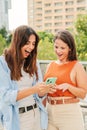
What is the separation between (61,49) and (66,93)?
0.22 meters

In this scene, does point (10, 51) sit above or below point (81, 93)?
above

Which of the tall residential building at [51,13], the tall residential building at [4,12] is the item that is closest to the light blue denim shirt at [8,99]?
the tall residential building at [4,12]

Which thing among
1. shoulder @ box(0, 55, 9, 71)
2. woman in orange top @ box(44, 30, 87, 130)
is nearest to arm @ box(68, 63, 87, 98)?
woman in orange top @ box(44, 30, 87, 130)

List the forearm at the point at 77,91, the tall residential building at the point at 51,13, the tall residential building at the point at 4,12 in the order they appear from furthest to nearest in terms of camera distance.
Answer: the tall residential building at the point at 51,13 < the tall residential building at the point at 4,12 < the forearm at the point at 77,91

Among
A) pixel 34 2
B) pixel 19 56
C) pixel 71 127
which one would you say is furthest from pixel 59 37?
pixel 34 2

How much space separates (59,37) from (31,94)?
1.10 feet

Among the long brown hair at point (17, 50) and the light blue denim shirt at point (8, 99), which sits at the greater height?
the long brown hair at point (17, 50)

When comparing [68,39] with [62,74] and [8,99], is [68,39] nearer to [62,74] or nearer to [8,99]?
[62,74]

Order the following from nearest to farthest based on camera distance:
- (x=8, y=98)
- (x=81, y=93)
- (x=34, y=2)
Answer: (x=8, y=98) < (x=81, y=93) < (x=34, y=2)

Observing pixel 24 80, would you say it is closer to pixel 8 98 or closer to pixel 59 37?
pixel 8 98

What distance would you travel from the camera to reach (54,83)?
1.53 m

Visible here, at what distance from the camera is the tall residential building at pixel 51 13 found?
150 feet

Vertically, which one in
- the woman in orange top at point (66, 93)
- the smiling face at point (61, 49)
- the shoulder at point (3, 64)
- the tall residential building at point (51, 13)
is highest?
the smiling face at point (61, 49)

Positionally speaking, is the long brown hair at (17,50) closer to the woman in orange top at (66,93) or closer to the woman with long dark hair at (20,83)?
the woman with long dark hair at (20,83)
